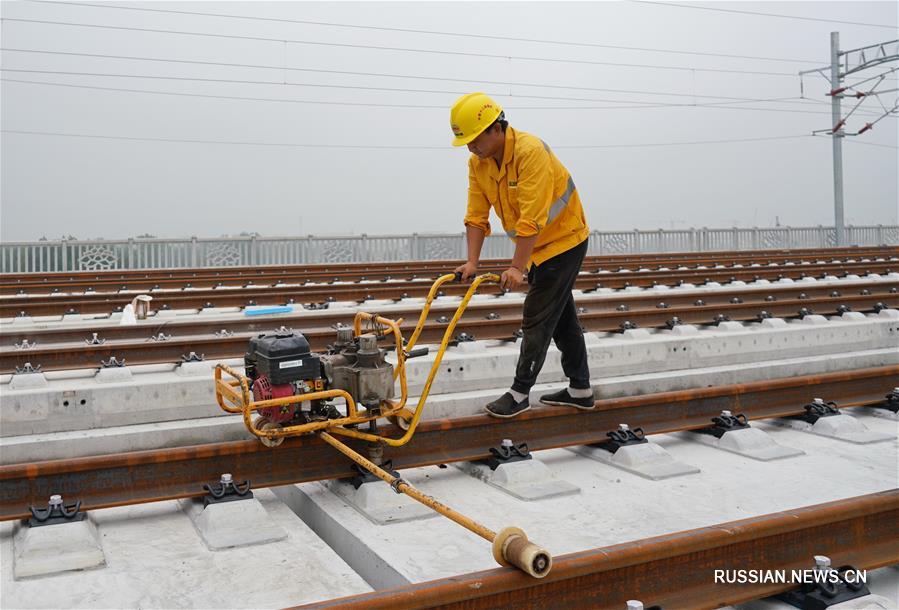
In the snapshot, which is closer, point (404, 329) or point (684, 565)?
point (684, 565)

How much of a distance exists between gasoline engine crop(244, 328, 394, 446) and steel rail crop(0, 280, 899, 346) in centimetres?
481

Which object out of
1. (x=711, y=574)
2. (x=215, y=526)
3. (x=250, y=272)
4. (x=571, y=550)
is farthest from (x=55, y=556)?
(x=250, y=272)

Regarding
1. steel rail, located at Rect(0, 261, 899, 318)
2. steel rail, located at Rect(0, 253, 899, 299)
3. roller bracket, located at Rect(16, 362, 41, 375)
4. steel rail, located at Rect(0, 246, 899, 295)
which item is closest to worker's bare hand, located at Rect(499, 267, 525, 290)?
roller bracket, located at Rect(16, 362, 41, 375)

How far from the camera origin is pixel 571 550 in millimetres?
3688

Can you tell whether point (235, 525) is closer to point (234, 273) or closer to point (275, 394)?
point (275, 394)

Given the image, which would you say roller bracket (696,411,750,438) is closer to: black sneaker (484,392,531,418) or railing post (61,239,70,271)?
black sneaker (484,392,531,418)

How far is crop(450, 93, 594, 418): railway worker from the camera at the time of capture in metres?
4.91

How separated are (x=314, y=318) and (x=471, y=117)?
16.4 ft

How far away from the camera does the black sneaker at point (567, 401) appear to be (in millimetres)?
5480

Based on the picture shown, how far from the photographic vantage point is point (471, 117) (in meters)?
4.85

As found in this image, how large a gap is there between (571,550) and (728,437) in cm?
207

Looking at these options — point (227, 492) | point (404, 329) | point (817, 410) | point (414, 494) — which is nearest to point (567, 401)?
point (817, 410)

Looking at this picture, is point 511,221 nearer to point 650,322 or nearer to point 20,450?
point 20,450

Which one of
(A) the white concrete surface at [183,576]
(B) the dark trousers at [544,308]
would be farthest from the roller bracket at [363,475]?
(B) the dark trousers at [544,308]
